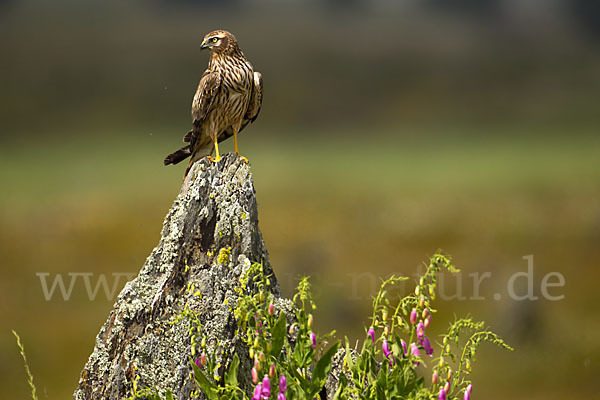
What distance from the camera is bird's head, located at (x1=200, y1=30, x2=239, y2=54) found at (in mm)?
6527

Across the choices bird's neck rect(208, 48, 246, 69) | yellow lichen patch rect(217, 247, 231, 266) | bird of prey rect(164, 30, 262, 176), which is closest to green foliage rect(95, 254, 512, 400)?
yellow lichen patch rect(217, 247, 231, 266)

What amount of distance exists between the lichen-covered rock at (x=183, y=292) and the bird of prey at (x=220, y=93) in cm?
166

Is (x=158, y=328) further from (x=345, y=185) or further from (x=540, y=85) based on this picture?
(x=540, y=85)

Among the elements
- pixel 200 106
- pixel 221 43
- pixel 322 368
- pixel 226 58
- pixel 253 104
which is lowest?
pixel 322 368

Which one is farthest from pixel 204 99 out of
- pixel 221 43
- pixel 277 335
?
pixel 277 335

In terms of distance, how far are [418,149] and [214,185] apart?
97243mm

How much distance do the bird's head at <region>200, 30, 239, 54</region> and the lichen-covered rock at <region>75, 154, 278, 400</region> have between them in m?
2.01

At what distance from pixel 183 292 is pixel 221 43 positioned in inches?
118

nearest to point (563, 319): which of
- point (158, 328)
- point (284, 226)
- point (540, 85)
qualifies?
point (284, 226)

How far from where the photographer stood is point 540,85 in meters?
128

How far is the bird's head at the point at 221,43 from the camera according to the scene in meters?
6.53

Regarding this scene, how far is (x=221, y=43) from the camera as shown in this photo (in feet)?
21.5

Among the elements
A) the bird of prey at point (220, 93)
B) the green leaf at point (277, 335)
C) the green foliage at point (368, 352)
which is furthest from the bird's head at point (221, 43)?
the green leaf at point (277, 335)

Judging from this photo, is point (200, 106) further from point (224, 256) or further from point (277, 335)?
point (277, 335)
